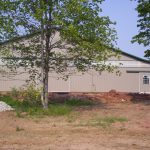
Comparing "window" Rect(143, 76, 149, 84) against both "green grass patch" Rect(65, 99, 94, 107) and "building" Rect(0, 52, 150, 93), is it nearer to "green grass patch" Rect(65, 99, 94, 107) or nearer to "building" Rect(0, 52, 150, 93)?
"building" Rect(0, 52, 150, 93)

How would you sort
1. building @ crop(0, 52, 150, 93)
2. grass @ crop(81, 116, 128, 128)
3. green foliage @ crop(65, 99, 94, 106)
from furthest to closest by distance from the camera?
building @ crop(0, 52, 150, 93)
green foliage @ crop(65, 99, 94, 106)
grass @ crop(81, 116, 128, 128)

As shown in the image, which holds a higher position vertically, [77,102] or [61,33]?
[61,33]

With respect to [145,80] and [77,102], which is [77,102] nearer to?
[77,102]

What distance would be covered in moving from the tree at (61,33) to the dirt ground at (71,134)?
355 cm

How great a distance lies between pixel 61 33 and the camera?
Answer: 65.8 feet

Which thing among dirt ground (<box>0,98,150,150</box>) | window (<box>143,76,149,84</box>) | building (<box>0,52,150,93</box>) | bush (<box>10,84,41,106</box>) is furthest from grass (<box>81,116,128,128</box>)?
window (<box>143,76,149,84</box>)

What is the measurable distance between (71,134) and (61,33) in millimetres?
7827

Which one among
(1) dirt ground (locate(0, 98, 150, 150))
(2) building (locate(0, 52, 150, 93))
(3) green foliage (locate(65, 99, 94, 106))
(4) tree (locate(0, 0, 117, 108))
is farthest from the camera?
(2) building (locate(0, 52, 150, 93))

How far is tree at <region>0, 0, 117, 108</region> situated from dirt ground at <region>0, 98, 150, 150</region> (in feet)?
11.6

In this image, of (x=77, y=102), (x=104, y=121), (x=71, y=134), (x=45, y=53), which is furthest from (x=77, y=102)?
(x=71, y=134)

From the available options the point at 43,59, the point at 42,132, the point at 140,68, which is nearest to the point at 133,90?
the point at 140,68

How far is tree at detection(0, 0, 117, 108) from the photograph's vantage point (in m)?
19.4

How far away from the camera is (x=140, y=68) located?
39.8 metres

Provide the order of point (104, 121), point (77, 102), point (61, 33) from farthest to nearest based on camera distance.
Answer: point (77, 102), point (61, 33), point (104, 121)
